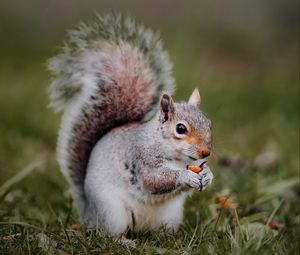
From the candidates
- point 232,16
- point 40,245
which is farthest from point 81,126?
point 232,16

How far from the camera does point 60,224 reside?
2.56 m

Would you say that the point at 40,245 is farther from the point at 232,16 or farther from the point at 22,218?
the point at 232,16

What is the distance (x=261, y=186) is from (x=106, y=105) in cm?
85

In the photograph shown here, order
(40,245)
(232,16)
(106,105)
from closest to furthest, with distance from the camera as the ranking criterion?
1. (40,245)
2. (106,105)
3. (232,16)

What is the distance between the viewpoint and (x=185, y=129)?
241cm

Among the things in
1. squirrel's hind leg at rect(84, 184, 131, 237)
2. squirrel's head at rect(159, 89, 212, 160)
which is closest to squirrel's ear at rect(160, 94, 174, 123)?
squirrel's head at rect(159, 89, 212, 160)

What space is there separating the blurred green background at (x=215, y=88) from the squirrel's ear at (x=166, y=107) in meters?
0.24

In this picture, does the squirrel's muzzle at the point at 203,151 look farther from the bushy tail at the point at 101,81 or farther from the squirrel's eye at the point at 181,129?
the bushy tail at the point at 101,81

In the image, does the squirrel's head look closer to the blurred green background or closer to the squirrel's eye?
the squirrel's eye

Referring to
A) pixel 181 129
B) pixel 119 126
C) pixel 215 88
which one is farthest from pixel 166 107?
pixel 215 88

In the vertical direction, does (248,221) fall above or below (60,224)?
above

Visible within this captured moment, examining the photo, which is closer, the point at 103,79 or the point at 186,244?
the point at 186,244

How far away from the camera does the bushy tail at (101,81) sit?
9.29 ft

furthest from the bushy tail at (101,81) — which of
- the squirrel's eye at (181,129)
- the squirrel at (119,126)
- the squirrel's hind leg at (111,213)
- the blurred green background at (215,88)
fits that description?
the squirrel's eye at (181,129)
